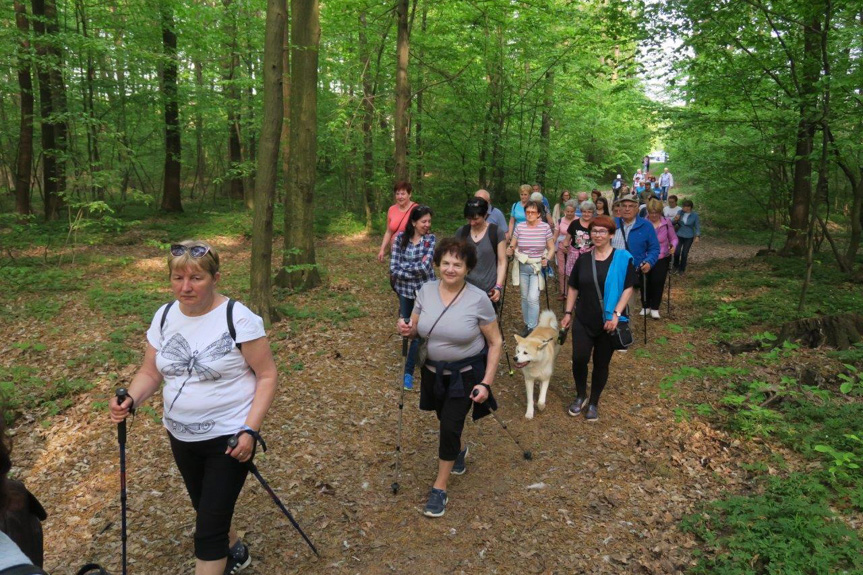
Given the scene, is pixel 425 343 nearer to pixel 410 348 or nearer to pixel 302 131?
pixel 410 348

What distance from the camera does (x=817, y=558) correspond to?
Answer: 120 inches

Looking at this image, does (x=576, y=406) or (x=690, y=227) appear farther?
(x=690, y=227)

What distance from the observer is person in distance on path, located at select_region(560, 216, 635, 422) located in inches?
201

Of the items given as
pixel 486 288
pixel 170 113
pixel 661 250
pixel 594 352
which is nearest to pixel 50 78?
pixel 170 113

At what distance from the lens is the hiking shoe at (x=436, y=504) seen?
396 cm

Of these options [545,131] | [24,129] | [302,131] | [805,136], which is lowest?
[302,131]

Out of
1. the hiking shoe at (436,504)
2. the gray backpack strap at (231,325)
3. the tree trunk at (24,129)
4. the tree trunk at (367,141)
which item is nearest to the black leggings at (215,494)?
the gray backpack strap at (231,325)

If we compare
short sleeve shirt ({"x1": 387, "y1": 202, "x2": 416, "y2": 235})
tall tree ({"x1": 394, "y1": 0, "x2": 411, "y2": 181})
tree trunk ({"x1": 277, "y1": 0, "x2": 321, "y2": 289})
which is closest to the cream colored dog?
short sleeve shirt ({"x1": 387, "y1": 202, "x2": 416, "y2": 235})

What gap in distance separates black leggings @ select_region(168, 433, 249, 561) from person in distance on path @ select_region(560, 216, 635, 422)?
12.4 feet

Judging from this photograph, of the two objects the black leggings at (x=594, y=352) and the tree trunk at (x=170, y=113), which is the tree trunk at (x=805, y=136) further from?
the tree trunk at (x=170, y=113)

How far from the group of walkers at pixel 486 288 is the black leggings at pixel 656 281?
0.02 meters

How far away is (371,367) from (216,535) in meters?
4.38

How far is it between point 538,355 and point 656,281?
178 inches

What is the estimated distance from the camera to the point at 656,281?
28.9ft
